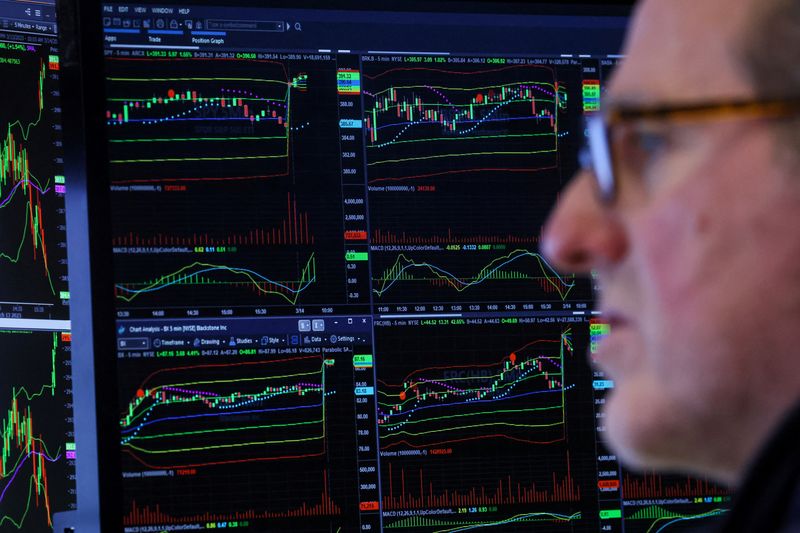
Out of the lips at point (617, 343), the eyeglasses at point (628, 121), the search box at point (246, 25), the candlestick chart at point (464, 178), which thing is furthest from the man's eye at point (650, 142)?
the search box at point (246, 25)

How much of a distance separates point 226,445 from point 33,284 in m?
0.30

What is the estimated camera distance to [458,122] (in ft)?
4.89

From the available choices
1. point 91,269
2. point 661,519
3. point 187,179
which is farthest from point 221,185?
point 661,519

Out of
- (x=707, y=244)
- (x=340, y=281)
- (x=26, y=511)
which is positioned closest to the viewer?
(x=707, y=244)

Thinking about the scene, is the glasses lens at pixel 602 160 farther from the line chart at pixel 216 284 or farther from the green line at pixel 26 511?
the green line at pixel 26 511

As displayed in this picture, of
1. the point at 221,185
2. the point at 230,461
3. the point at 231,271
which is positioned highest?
the point at 221,185

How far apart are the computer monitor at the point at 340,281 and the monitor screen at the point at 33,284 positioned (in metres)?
0.06

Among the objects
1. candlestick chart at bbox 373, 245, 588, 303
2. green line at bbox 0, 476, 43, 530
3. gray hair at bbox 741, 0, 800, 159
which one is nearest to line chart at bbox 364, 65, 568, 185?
candlestick chart at bbox 373, 245, 588, 303

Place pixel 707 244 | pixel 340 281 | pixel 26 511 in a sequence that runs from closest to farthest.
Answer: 1. pixel 707 244
2. pixel 26 511
3. pixel 340 281

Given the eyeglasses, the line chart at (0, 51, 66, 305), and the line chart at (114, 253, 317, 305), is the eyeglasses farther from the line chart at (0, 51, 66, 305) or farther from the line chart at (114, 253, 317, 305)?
the line chart at (0, 51, 66, 305)

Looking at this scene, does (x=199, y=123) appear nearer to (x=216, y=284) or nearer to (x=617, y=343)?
(x=216, y=284)

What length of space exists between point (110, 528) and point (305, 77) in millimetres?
605

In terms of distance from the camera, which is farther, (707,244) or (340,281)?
(340,281)

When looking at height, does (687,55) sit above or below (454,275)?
above
